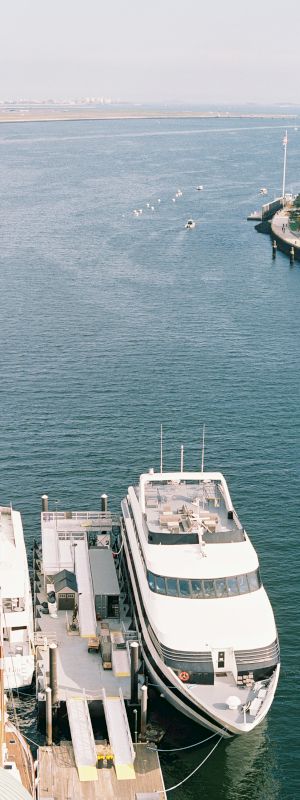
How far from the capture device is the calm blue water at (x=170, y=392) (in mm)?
47094

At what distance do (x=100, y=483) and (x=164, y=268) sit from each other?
77061mm

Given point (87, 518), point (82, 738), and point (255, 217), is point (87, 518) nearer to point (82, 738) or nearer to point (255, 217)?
point (82, 738)

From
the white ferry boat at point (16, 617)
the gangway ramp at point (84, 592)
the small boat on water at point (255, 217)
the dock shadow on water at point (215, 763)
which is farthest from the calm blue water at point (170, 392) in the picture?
the small boat on water at point (255, 217)

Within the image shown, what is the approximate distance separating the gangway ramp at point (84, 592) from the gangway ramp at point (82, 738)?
511cm

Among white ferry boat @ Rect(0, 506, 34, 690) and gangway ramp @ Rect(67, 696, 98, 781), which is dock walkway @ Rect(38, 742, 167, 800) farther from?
white ferry boat @ Rect(0, 506, 34, 690)

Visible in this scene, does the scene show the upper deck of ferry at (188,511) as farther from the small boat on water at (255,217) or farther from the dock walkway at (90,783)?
the small boat on water at (255,217)

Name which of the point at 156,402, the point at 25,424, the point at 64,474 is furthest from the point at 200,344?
the point at 64,474

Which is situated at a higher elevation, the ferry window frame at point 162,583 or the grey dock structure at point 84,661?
the ferry window frame at point 162,583

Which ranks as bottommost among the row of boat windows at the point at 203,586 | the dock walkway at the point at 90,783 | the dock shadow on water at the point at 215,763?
the dock shadow on water at the point at 215,763

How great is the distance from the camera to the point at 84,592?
52.8m

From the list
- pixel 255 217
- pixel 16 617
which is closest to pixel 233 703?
pixel 16 617

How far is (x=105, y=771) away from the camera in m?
41.4

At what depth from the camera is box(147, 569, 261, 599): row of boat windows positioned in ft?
154

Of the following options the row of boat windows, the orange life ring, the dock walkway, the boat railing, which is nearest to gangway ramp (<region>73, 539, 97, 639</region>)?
the boat railing
